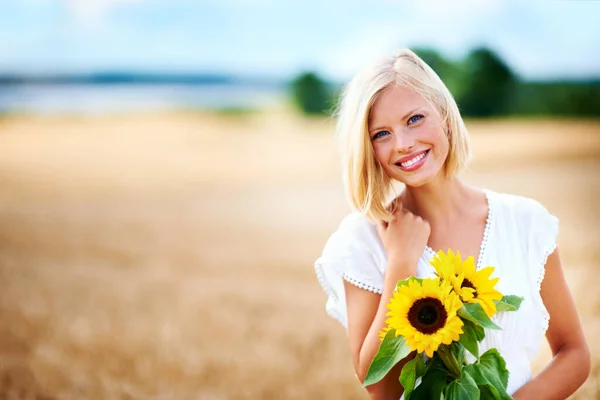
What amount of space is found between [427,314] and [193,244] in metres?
5.18

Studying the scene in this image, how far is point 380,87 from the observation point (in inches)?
57.4

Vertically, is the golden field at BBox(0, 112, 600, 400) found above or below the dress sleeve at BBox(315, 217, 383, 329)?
above

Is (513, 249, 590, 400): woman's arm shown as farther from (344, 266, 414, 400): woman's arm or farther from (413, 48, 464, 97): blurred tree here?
(413, 48, 464, 97): blurred tree

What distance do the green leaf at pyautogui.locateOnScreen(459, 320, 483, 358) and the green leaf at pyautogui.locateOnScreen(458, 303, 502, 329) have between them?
3 cm

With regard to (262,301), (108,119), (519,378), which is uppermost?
(108,119)

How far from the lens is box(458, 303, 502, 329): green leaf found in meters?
1.15

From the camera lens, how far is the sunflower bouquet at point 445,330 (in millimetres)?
1129

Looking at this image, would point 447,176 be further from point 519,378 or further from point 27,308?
point 27,308

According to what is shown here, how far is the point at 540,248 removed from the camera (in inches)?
60.7

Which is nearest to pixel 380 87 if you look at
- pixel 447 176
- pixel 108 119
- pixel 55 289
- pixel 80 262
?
pixel 447 176

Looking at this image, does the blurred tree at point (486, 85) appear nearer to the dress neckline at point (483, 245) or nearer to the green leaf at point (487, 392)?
the dress neckline at point (483, 245)

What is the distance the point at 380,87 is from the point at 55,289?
380 cm

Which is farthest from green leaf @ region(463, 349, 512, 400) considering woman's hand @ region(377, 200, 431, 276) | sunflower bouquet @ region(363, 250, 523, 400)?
woman's hand @ region(377, 200, 431, 276)

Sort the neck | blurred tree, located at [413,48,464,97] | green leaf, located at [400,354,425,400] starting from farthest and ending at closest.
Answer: blurred tree, located at [413,48,464,97] < the neck < green leaf, located at [400,354,425,400]
